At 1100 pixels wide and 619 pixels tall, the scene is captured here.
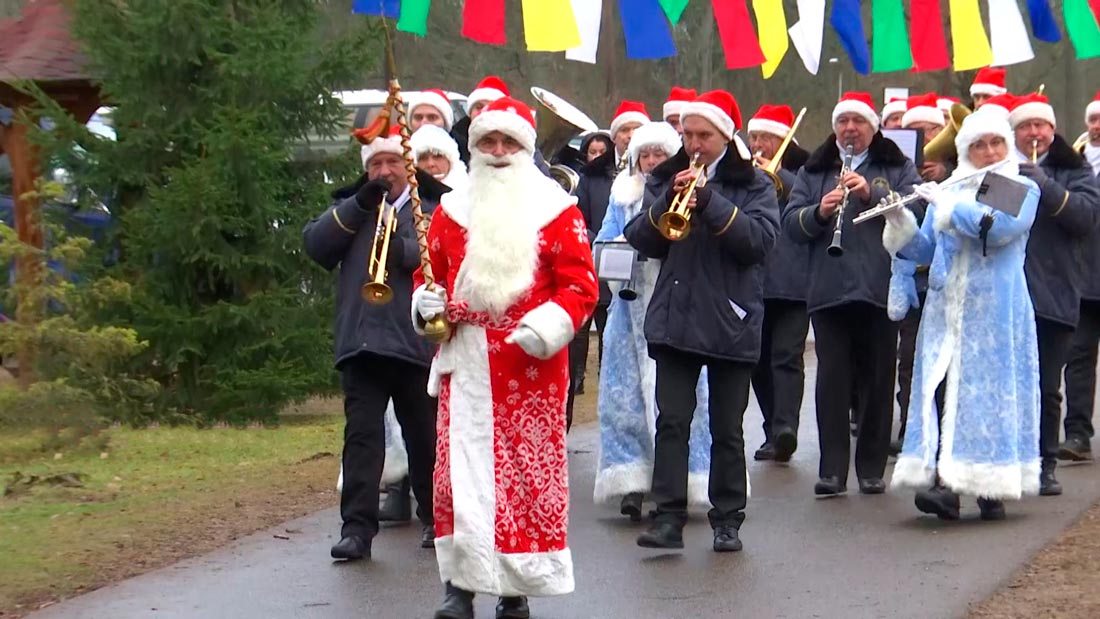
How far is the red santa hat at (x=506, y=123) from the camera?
23.2 feet

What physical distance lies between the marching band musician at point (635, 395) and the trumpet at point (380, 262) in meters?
1.47

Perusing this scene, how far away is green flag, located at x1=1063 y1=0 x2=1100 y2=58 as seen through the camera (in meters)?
12.5

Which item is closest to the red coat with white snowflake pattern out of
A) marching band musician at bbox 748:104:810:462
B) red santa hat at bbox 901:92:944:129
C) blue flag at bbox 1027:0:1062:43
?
marching band musician at bbox 748:104:810:462

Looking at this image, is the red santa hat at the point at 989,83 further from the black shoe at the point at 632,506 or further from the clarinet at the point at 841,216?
the black shoe at the point at 632,506

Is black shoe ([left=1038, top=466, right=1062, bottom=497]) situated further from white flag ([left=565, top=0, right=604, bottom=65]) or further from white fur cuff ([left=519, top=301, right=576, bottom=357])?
white fur cuff ([left=519, top=301, right=576, bottom=357])

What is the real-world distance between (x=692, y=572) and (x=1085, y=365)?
454cm

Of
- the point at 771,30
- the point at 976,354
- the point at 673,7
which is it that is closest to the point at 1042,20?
the point at 771,30

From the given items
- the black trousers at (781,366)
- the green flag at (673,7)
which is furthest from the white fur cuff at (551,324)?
the green flag at (673,7)

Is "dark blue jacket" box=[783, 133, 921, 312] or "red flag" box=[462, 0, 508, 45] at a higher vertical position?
"red flag" box=[462, 0, 508, 45]

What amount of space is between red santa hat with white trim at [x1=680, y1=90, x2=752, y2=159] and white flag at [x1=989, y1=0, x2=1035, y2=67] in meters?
4.41

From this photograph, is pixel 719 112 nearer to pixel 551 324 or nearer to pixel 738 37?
pixel 551 324

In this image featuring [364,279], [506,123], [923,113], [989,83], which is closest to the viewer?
[506,123]

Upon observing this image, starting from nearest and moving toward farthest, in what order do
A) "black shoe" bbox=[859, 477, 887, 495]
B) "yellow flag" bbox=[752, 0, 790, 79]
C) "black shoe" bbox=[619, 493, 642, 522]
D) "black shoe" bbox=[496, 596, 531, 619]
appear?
"black shoe" bbox=[496, 596, 531, 619] < "black shoe" bbox=[619, 493, 642, 522] < "black shoe" bbox=[859, 477, 887, 495] < "yellow flag" bbox=[752, 0, 790, 79]

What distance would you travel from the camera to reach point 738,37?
1192 centimetres
